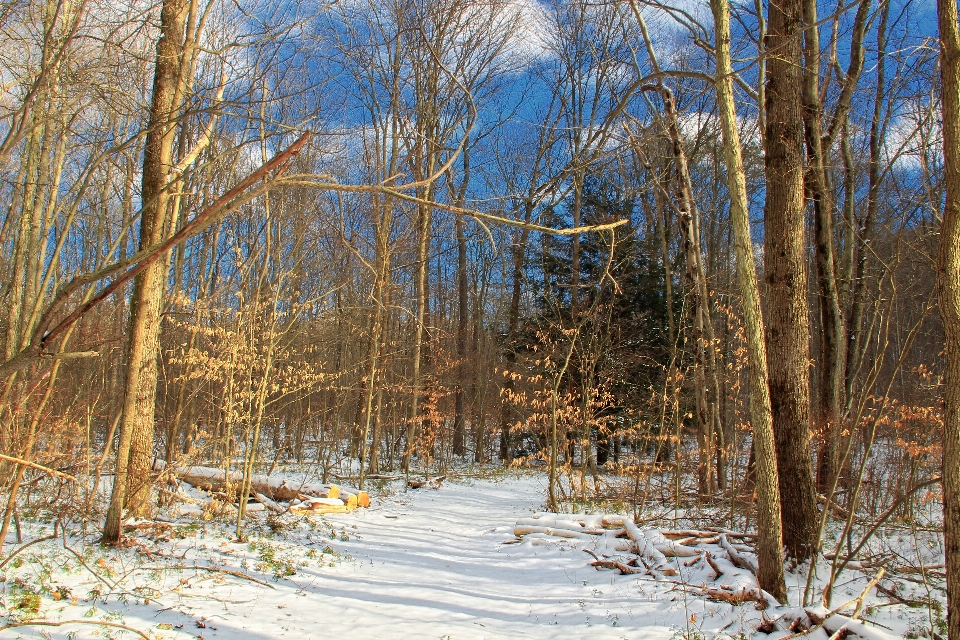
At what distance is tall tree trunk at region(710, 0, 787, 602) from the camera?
4.51 meters

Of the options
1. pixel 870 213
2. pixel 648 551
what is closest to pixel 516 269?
pixel 870 213

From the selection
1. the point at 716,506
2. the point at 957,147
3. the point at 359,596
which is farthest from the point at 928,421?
the point at 359,596

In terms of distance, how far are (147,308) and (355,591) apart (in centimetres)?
345

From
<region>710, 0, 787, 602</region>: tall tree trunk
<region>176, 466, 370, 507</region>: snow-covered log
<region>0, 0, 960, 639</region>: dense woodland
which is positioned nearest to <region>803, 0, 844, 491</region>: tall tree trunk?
<region>0, 0, 960, 639</region>: dense woodland

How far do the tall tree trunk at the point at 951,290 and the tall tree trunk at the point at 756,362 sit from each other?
138 centimetres

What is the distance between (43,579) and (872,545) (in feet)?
27.2

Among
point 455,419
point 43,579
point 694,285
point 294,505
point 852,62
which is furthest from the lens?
point 455,419

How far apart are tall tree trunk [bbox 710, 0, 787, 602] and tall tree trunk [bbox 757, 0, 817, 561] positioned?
118 centimetres

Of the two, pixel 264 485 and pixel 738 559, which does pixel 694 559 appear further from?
pixel 264 485

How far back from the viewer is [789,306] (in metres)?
5.63

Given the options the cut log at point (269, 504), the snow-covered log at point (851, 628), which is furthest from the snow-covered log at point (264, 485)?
the snow-covered log at point (851, 628)

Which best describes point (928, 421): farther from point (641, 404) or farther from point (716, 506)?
point (641, 404)

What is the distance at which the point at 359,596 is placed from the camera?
5418 millimetres

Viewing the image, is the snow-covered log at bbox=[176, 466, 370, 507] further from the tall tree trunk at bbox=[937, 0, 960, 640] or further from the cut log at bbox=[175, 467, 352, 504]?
the tall tree trunk at bbox=[937, 0, 960, 640]
